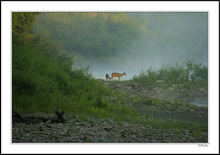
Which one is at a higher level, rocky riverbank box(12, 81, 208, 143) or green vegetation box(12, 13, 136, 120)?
green vegetation box(12, 13, 136, 120)

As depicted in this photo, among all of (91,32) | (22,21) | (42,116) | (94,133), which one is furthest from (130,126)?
(22,21)

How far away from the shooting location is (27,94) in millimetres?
4988

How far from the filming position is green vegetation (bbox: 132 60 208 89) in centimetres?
542

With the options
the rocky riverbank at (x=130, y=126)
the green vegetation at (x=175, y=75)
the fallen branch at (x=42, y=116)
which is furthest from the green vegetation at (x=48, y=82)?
the green vegetation at (x=175, y=75)

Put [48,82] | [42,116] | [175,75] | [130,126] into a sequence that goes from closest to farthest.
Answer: [42,116] < [130,126] < [175,75] < [48,82]

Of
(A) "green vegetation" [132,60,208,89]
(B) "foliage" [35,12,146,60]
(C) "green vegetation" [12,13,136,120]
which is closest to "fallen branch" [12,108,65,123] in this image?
(C) "green vegetation" [12,13,136,120]

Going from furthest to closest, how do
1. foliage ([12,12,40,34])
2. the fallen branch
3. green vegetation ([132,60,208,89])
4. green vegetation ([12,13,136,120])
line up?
green vegetation ([132,60,208,89]), foliage ([12,12,40,34]), green vegetation ([12,13,136,120]), the fallen branch

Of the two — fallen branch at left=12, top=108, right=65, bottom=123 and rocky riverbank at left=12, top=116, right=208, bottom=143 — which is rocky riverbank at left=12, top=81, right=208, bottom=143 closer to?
rocky riverbank at left=12, top=116, right=208, bottom=143

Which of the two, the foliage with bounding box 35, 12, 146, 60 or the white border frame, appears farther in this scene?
the foliage with bounding box 35, 12, 146, 60

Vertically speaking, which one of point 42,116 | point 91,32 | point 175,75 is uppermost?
point 91,32

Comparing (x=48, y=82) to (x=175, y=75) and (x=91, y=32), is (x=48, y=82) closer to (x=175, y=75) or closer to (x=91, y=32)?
(x=91, y=32)

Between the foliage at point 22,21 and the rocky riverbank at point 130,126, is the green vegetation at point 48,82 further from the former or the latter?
the rocky riverbank at point 130,126

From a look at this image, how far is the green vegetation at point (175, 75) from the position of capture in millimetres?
5418

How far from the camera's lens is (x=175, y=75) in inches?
223
